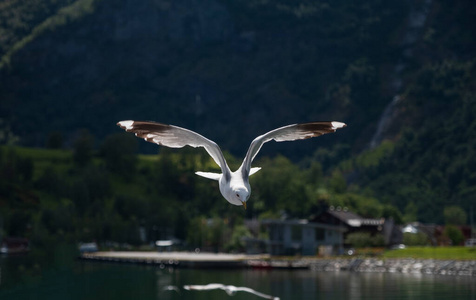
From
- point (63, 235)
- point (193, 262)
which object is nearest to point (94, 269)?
point (193, 262)

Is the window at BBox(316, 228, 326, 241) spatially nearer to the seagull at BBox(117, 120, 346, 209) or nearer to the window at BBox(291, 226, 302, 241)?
the window at BBox(291, 226, 302, 241)

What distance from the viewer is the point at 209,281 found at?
88938mm

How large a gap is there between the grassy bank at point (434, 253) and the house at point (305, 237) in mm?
7730

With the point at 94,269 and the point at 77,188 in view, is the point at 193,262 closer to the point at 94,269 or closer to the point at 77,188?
the point at 94,269

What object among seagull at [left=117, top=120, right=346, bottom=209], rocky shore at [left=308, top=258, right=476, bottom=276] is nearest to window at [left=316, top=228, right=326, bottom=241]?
rocky shore at [left=308, top=258, right=476, bottom=276]

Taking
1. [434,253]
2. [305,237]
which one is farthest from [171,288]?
[434,253]

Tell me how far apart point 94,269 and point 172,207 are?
59.0m

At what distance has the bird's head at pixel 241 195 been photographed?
19.4 m

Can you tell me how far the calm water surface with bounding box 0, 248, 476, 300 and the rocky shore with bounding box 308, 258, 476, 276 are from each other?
3.55 m

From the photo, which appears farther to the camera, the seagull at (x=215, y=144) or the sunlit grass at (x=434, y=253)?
the sunlit grass at (x=434, y=253)

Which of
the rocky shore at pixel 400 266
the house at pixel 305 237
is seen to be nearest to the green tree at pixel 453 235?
the house at pixel 305 237

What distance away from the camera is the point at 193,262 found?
109188mm

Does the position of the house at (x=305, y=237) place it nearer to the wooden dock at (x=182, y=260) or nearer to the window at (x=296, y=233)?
the window at (x=296, y=233)

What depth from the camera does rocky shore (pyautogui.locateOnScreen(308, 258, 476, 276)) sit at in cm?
9512
